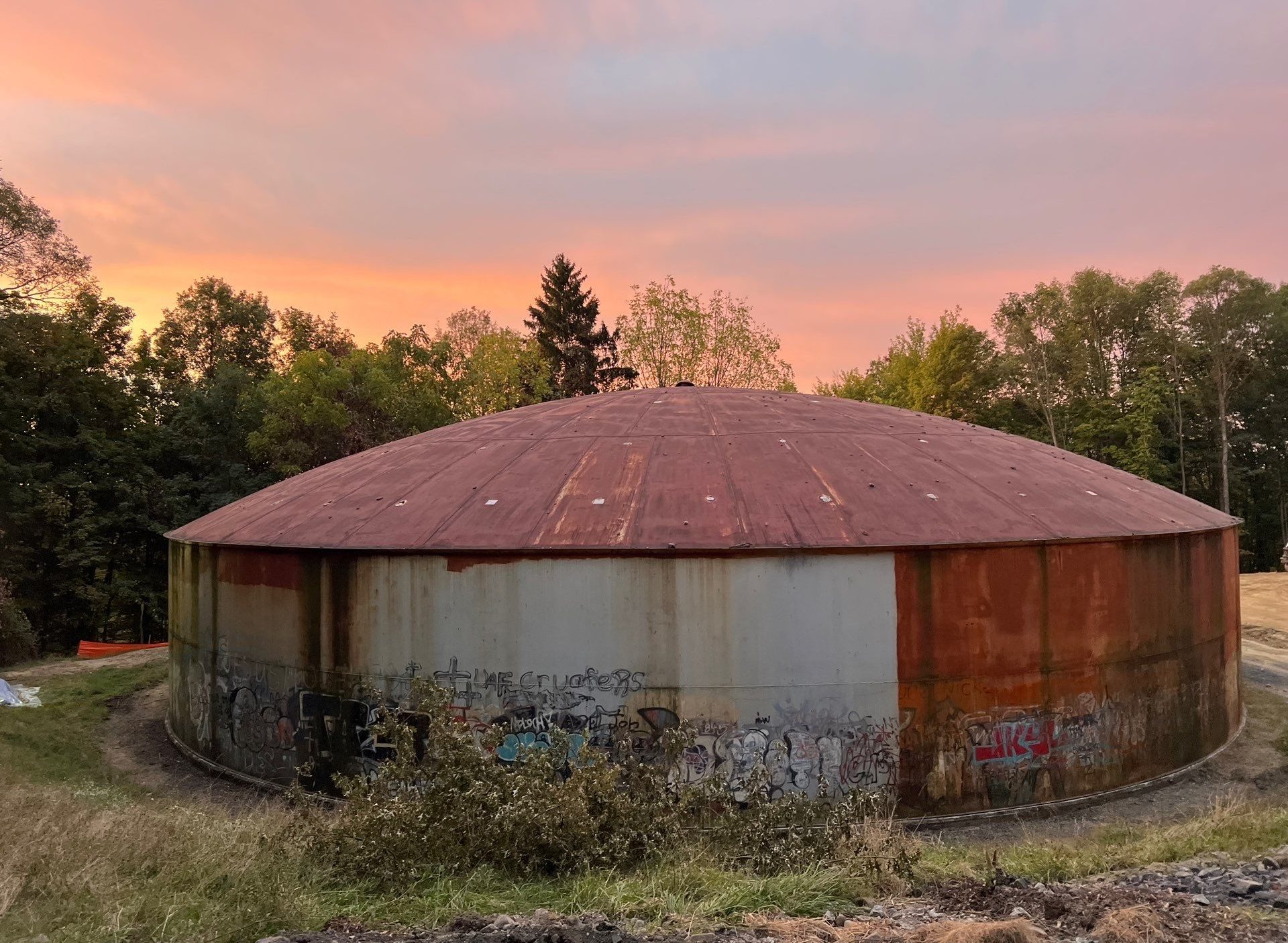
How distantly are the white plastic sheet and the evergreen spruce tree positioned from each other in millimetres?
41487

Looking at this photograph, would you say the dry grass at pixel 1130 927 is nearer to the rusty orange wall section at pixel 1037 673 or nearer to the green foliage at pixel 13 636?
the rusty orange wall section at pixel 1037 673

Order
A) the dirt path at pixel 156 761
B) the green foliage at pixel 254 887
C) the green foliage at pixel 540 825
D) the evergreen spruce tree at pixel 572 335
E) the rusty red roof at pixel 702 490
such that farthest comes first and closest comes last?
the evergreen spruce tree at pixel 572 335
the dirt path at pixel 156 761
the rusty red roof at pixel 702 490
the green foliage at pixel 540 825
the green foliage at pixel 254 887

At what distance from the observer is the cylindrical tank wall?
11.5 meters

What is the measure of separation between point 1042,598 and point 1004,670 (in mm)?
1165

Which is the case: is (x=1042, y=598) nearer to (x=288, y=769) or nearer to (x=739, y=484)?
(x=739, y=484)

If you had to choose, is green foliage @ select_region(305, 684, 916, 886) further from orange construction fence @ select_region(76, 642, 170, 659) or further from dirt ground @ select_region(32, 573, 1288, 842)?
orange construction fence @ select_region(76, 642, 170, 659)

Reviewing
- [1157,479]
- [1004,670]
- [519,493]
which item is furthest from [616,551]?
[1157,479]

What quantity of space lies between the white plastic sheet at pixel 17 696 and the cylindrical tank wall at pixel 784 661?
27.1 feet

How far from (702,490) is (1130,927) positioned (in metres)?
8.06

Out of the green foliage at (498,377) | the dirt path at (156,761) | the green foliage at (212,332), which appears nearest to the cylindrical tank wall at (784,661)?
the dirt path at (156,761)

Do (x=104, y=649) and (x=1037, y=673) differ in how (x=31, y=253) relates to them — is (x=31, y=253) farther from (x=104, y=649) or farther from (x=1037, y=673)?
(x=1037, y=673)

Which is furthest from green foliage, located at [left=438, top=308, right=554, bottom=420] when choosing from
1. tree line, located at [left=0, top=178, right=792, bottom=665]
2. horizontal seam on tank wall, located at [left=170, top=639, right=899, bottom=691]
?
horizontal seam on tank wall, located at [left=170, top=639, right=899, bottom=691]

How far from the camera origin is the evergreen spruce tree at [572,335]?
193ft

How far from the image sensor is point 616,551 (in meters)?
11.8
